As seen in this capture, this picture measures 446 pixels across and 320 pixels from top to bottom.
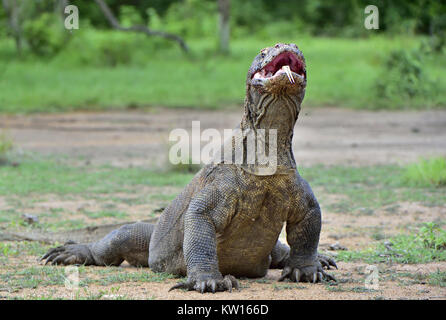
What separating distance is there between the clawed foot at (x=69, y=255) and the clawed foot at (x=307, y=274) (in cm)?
151

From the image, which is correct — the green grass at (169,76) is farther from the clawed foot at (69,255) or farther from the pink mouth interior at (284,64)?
the pink mouth interior at (284,64)

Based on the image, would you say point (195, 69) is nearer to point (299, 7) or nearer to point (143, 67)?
point (143, 67)

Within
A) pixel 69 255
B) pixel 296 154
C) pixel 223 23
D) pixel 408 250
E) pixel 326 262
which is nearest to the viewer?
pixel 326 262

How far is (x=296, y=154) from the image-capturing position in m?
11.6

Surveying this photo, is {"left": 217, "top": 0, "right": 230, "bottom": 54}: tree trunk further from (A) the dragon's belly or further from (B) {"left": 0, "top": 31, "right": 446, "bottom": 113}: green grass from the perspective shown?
(A) the dragon's belly

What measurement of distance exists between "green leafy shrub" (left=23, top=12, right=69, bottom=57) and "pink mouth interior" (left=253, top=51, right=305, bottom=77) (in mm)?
17789

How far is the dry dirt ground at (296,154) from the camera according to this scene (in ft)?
14.5

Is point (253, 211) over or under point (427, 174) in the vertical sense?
over

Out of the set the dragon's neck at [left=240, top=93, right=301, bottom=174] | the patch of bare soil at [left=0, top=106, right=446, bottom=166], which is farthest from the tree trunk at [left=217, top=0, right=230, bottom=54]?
the dragon's neck at [left=240, top=93, right=301, bottom=174]

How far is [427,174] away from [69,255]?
15.8 feet

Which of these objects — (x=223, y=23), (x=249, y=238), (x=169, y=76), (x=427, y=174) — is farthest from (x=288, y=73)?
(x=223, y=23)

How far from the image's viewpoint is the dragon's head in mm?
4184

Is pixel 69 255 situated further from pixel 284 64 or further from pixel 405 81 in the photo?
pixel 405 81
